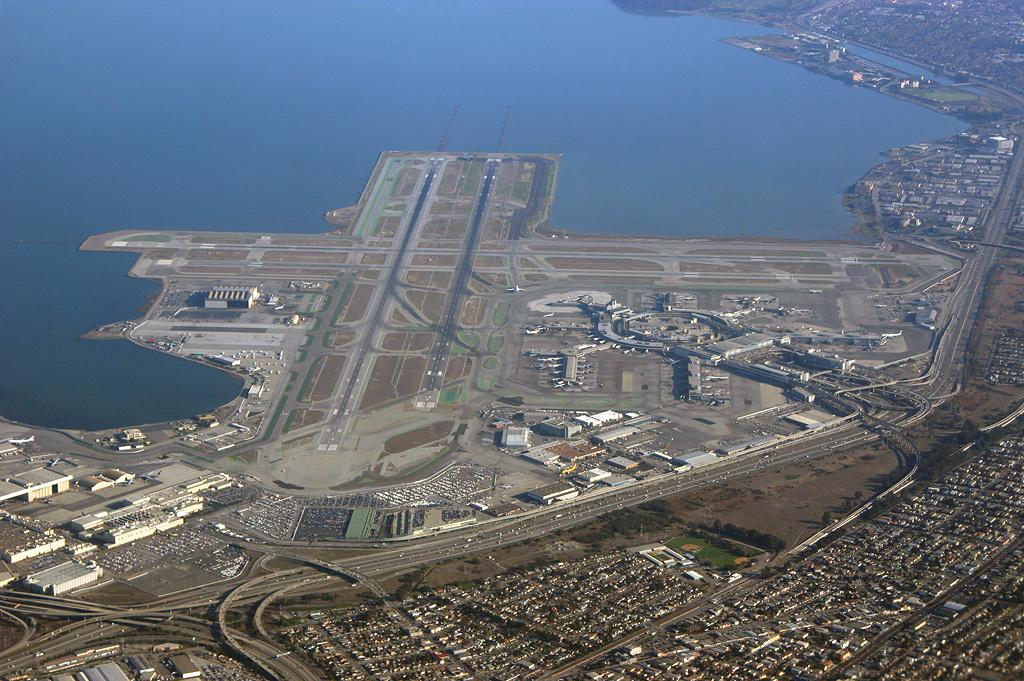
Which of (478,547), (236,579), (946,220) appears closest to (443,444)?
(478,547)

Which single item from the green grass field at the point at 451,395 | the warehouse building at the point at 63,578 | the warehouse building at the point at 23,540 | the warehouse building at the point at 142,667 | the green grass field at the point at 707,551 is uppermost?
the green grass field at the point at 707,551

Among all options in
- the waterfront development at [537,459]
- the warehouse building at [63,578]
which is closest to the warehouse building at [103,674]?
the waterfront development at [537,459]

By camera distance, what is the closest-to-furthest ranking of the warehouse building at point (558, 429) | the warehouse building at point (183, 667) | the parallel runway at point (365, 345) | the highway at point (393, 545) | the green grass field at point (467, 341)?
the warehouse building at point (183, 667) < the highway at point (393, 545) < the warehouse building at point (558, 429) < the parallel runway at point (365, 345) < the green grass field at point (467, 341)

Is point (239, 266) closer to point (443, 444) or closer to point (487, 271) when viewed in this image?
point (487, 271)

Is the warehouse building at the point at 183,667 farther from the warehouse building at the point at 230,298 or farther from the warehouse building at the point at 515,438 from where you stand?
the warehouse building at the point at 230,298

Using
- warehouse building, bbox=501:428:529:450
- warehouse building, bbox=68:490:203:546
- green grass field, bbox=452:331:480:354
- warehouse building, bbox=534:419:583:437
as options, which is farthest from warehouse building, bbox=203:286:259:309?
warehouse building, bbox=68:490:203:546

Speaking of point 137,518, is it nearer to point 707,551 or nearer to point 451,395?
point 451,395

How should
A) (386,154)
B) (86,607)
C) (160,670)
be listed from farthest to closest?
(386,154)
(86,607)
(160,670)
